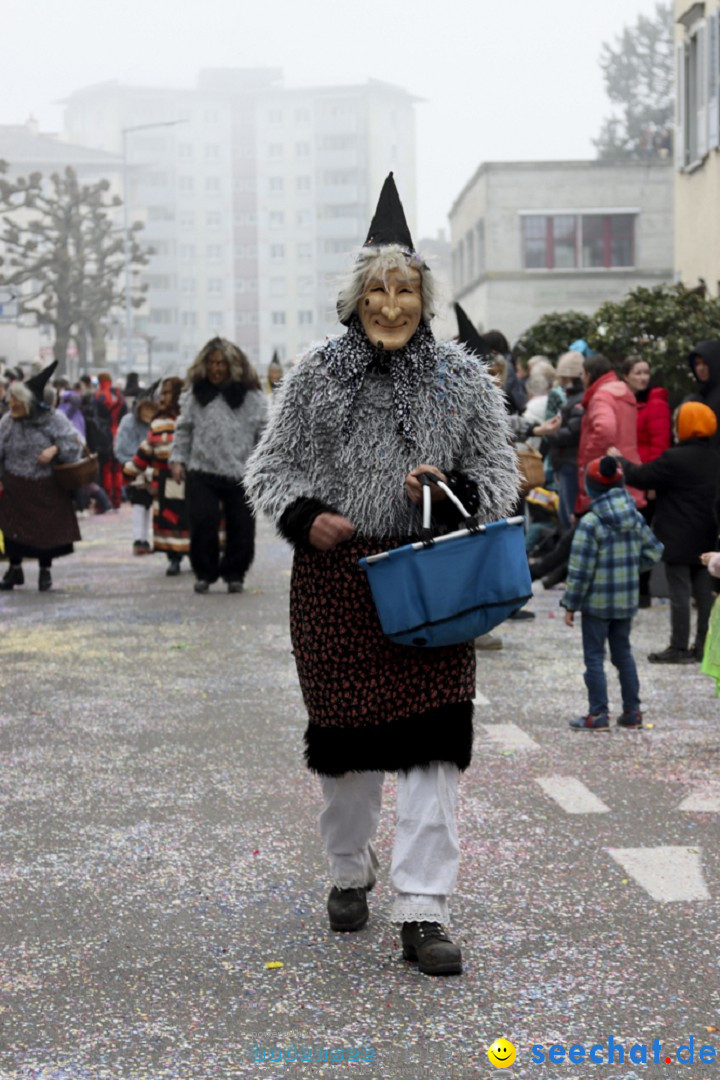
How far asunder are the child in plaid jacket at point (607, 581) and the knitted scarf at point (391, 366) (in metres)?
3.27

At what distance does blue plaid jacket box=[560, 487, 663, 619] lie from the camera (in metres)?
8.27

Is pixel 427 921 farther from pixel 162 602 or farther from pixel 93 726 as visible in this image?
pixel 162 602

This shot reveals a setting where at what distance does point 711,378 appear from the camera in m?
11.4

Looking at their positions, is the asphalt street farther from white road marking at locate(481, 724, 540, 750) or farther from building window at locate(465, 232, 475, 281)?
building window at locate(465, 232, 475, 281)

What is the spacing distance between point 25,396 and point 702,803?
9.58 meters

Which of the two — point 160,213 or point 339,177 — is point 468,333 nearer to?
point 339,177

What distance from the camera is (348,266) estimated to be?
5.13 metres

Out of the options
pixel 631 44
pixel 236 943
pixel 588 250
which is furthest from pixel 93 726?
pixel 631 44

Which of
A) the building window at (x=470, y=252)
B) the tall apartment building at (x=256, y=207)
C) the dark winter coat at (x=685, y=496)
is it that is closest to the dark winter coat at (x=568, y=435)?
the dark winter coat at (x=685, y=496)

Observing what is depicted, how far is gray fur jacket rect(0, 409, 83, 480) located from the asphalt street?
5.53 meters

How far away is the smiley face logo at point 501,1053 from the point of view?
4.11 meters

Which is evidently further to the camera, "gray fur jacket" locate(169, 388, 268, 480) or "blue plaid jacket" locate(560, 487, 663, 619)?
"gray fur jacket" locate(169, 388, 268, 480)

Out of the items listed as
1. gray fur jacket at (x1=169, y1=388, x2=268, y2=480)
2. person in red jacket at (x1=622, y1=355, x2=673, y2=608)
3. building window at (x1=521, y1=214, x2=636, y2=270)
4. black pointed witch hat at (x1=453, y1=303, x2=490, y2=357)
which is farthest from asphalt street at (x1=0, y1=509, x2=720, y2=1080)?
building window at (x1=521, y1=214, x2=636, y2=270)

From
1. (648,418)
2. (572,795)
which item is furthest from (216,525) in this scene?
(572,795)
